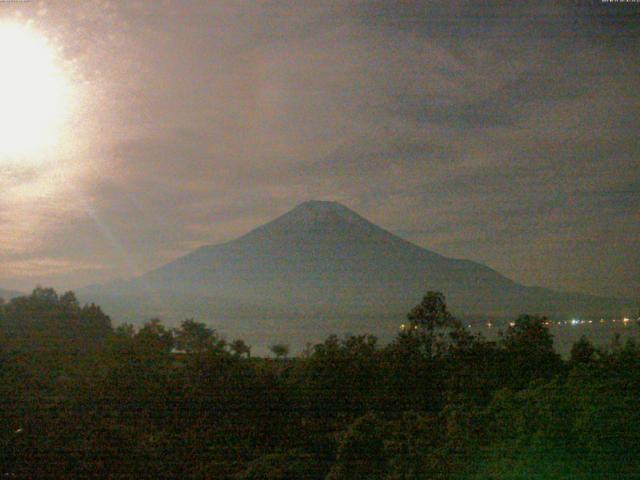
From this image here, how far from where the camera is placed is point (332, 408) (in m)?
7.37

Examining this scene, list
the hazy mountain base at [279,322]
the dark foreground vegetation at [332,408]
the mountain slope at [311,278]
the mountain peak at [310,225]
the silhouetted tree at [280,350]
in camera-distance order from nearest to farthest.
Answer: the dark foreground vegetation at [332,408]
the hazy mountain base at [279,322]
the silhouetted tree at [280,350]
the mountain slope at [311,278]
the mountain peak at [310,225]

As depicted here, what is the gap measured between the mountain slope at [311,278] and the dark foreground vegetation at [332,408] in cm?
1959

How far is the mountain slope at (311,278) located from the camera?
31953 mm

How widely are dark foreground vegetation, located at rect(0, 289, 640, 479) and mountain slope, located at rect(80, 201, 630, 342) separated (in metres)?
19.6

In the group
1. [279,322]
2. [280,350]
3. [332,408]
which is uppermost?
[279,322]

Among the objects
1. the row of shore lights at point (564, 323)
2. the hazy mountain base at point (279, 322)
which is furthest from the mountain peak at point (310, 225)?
the row of shore lights at point (564, 323)

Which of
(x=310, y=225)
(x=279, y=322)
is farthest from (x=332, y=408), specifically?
(x=310, y=225)

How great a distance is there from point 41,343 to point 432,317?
6.28 metres

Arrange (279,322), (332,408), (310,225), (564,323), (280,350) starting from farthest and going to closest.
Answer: (310,225), (279,322), (564,323), (280,350), (332,408)

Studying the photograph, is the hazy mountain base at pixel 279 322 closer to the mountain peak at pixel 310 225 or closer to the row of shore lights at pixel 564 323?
the row of shore lights at pixel 564 323

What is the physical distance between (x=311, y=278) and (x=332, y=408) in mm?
31202

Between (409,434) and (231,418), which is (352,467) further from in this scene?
(231,418)

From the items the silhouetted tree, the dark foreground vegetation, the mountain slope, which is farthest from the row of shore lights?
the mountain slope

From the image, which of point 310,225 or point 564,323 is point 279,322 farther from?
point 310,225
